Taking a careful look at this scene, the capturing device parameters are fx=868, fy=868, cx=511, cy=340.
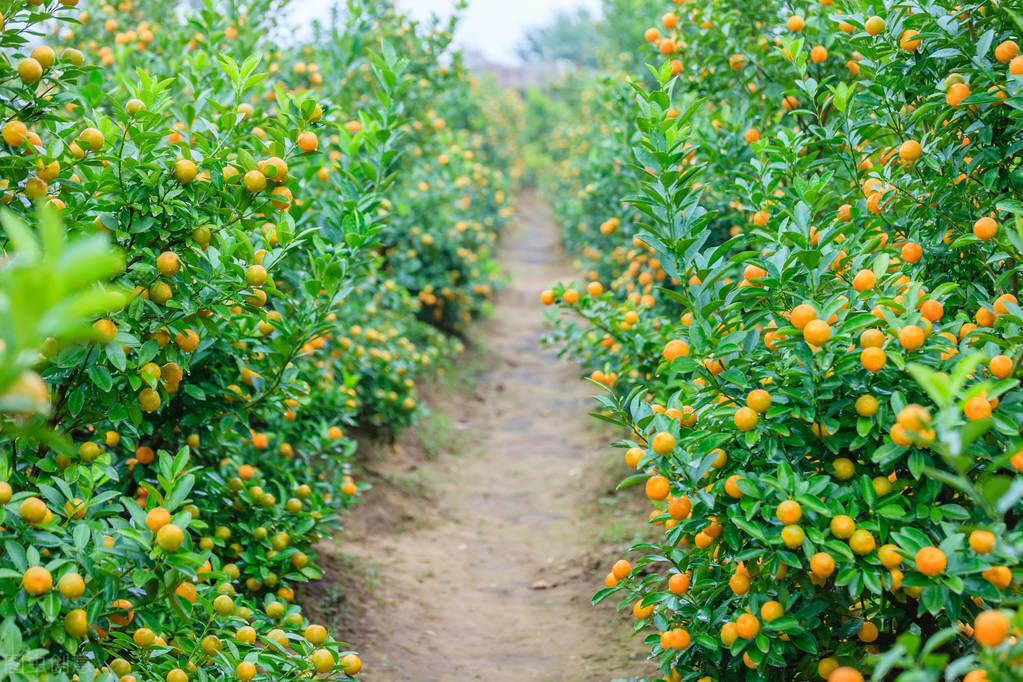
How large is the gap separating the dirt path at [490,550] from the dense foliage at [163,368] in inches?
16.9

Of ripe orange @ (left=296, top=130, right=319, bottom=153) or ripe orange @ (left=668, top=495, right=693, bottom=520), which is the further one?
ripe orange @ (left=296, top=130, right=319, bottom=153)

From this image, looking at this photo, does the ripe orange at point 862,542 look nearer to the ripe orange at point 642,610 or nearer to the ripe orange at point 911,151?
the ripe orange at point 642,610

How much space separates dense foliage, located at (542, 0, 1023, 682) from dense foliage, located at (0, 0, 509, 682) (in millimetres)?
1170

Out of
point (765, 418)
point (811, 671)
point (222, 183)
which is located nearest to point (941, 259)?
point (765, 418)

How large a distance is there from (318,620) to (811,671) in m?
2.44

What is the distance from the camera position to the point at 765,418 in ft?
7.20

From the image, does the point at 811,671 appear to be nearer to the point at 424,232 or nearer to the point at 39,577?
the point at 39,577

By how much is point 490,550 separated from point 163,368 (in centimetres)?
301

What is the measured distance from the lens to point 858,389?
215 cm

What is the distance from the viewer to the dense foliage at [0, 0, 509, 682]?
1.96 metres

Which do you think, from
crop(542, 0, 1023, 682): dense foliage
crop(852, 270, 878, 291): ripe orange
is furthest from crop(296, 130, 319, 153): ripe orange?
crop(852, 270, 878, 291): ripe orange

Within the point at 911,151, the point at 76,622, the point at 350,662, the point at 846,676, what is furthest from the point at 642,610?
the point at 911,151

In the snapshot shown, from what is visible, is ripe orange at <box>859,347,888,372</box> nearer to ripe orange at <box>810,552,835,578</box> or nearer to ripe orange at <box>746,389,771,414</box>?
ripe orange at <box>746,389,771,414</box>

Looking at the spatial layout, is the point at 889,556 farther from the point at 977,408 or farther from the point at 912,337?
the point at 912,337
